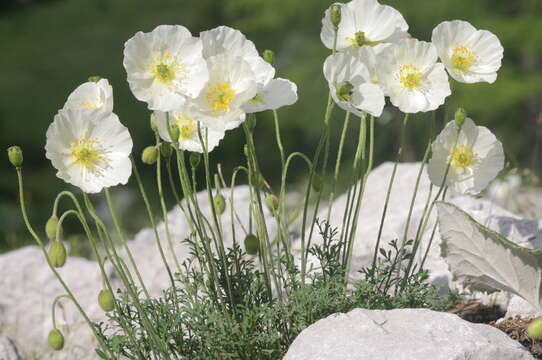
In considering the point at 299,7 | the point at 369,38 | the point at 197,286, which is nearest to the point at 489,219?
the point at 369,38

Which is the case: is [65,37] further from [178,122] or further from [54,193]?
[178,122]

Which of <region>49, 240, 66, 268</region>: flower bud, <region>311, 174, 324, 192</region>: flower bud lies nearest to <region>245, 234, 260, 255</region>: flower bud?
<region>311, 174, 324, 192</region>: flower bud

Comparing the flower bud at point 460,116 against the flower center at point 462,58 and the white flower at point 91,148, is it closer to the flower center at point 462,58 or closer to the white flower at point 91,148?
the flower center at point 462,58

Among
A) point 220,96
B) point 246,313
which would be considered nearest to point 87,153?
point 220,96

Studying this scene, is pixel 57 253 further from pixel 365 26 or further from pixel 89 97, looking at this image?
pixel 365 26

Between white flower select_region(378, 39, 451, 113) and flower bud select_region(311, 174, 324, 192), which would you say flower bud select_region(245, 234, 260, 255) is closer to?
flower bud select_region(311, 174, 324, 192)

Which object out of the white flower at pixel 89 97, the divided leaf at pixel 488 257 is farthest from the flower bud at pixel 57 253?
the divided leaf at pixel 488 257

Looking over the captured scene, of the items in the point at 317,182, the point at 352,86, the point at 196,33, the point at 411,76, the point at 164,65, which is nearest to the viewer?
the point at 164,65
